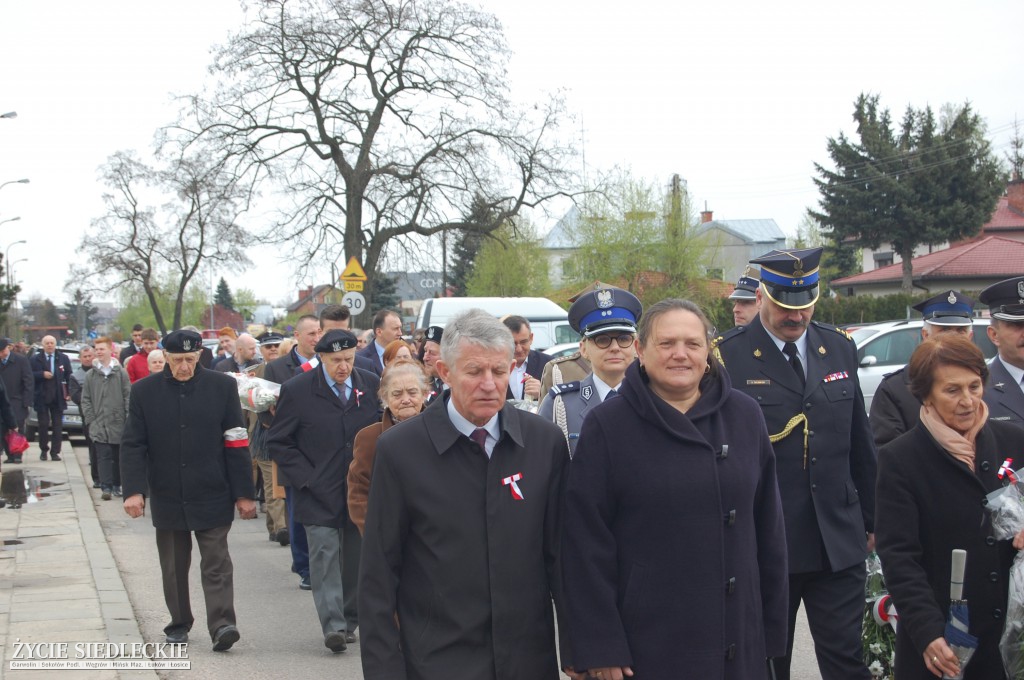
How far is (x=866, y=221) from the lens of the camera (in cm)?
5438

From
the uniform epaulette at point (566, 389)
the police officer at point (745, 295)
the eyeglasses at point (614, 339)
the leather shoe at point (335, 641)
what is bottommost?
the leather shoe at point (335, 641)

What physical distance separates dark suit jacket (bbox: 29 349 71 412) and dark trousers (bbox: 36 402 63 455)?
0.20ft

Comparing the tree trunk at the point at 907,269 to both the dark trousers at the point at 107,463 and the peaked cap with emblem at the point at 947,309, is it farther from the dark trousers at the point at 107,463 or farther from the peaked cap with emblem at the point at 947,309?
the peaked cap with emblem at the point at 947,309

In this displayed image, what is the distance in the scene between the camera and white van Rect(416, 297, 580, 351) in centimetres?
2223

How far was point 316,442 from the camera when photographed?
24.1 ft

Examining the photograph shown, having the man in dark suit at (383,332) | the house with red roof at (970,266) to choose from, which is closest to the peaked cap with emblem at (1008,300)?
the man in dark suit at (383,332)

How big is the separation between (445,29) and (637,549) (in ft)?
92.9

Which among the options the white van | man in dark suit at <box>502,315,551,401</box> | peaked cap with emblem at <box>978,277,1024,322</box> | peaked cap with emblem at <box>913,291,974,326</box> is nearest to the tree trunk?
the white van

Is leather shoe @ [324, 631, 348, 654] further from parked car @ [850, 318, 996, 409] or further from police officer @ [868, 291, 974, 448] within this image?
parked car @ [850, 318, 996, 409]

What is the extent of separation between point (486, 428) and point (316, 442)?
4.09 m

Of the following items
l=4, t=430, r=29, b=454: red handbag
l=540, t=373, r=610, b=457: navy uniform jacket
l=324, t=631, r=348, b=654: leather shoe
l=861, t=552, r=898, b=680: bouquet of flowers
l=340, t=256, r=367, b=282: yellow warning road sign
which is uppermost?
l=340, t=256, r=367, b=282: yellow warning road sign

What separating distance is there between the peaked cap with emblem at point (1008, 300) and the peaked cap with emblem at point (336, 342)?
4.19 metres

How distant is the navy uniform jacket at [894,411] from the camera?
535cm

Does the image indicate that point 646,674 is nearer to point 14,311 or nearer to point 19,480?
point 19,480
